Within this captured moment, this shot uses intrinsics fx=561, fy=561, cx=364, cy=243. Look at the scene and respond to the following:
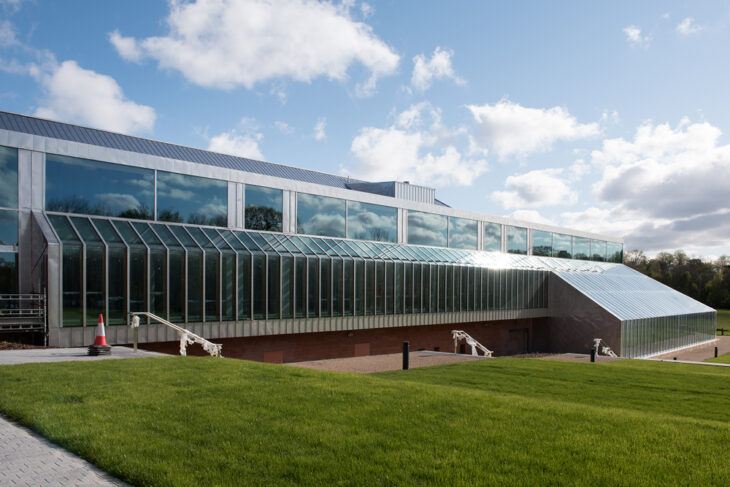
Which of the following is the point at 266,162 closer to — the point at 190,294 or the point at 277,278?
the point at 277,278

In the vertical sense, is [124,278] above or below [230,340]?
above

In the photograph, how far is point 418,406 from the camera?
8281mm

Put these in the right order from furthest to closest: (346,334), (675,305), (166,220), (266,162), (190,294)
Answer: (675,305), (266,162), (346,334), (166,220), (190,294)

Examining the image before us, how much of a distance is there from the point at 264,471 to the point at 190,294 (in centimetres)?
1659

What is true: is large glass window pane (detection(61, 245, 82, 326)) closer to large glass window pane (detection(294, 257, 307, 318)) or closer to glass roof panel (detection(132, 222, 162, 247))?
glass roof panel (detection(132, 222, 162, 247))

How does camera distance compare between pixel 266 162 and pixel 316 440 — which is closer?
pixel 316 440

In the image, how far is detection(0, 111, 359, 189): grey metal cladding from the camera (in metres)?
24.2

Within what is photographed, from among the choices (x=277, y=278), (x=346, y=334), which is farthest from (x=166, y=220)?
Result: (x=346, y=334)

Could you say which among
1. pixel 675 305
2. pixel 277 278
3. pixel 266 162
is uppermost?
pixel 266 162

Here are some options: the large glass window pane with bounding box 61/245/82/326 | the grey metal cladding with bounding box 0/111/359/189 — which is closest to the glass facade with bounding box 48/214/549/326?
the large glass window pane with bounding box 61/245/82/326

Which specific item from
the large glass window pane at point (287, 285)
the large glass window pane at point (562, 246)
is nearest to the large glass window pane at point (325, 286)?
the large glass window pane at point (287, 285)

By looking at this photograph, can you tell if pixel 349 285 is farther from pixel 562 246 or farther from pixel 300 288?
pixel 562 246

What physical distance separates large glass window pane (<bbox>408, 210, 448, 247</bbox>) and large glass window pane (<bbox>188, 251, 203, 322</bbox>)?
1614 cm

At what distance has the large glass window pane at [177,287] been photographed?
20.6 m
